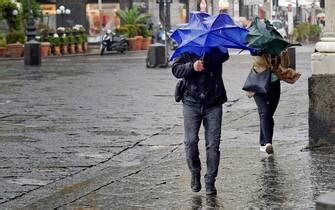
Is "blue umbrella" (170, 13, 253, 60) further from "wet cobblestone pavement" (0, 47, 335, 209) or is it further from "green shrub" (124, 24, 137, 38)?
"green shrub" (124, 24, 137, 38)

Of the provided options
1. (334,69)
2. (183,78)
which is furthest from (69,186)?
(334,69)

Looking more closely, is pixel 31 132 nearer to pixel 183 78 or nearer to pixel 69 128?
pixel 69 128

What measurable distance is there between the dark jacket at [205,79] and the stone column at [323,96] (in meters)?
2.46

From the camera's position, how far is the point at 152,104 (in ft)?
52.6

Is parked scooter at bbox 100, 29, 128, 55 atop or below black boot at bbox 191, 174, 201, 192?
below

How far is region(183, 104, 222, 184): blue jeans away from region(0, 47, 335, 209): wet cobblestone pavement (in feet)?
0.99

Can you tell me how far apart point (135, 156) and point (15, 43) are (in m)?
31.7

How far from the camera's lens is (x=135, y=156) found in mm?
10414

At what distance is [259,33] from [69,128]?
4610mm

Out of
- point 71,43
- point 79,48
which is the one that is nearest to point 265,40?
point 71,43

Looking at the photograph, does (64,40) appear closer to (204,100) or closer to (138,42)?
(138,42)

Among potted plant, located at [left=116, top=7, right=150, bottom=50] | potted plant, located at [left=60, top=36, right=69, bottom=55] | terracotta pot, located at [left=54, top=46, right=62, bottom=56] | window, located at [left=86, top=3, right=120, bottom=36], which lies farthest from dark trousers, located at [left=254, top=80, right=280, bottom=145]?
window, located at [left=86, top=3, right=120, bottom=36]

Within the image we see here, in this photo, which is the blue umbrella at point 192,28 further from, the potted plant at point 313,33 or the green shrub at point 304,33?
the potted plant at point 313,33

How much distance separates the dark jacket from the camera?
24.1ft
